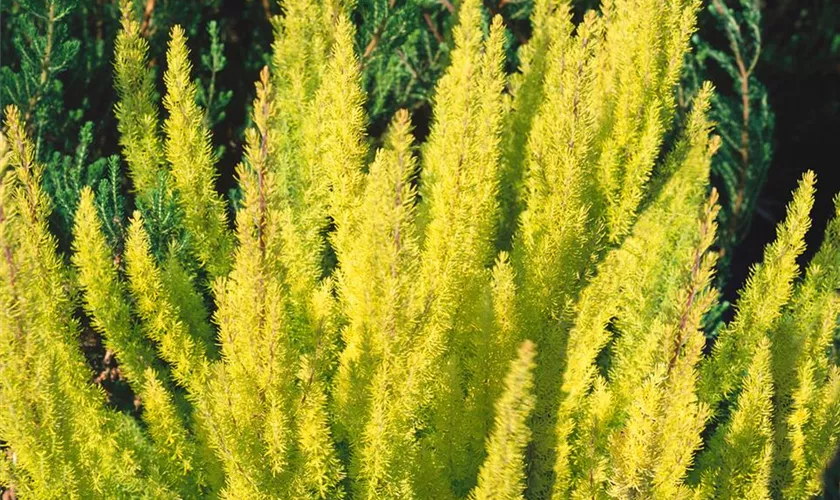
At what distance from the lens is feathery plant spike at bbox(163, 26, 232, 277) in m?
1.95

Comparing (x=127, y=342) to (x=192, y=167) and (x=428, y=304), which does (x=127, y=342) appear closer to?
(x=192, y=167)

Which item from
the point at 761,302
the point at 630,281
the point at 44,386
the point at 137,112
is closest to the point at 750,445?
the point at 761,302

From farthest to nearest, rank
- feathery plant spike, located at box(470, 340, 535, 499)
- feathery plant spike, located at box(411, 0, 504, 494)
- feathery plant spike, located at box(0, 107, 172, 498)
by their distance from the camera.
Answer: feathery plant spike, located at box(411, 0, 504, 494), feathery plant spike, located at box(0, 107, 172, 498), feathery plant spike, located at box(470, 340, 535, 499)

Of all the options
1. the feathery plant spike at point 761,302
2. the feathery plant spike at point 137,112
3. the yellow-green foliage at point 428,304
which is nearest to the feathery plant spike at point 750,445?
the yellow-green foliage at point 428,304

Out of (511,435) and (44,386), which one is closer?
(511,435)

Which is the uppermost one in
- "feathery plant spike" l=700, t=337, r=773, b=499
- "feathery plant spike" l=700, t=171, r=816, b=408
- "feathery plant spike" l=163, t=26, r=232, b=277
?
"feathery plant spike" l=163, t=26, r=232, b=277

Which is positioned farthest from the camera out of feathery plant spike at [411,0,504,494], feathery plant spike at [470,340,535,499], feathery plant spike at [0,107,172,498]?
feathery plant spike at [411,0,504,494]

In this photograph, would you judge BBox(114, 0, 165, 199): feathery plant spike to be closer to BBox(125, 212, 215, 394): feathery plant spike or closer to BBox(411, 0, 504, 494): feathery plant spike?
BBox(125, 212, 215, 394): feathery plant spike

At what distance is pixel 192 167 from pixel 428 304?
24.4 inches

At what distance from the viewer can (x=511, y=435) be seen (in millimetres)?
1528

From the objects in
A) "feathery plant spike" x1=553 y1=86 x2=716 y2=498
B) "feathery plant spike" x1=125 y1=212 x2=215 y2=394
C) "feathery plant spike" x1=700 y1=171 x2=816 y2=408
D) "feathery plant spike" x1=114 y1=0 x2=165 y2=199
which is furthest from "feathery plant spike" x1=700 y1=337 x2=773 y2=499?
"feathery plant spike" x1=114 y1=0 x2=165 y2=199

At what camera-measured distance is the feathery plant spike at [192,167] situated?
1947 mm

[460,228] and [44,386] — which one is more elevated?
[460,228]

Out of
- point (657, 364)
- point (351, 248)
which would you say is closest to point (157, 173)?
point (351, 248)
